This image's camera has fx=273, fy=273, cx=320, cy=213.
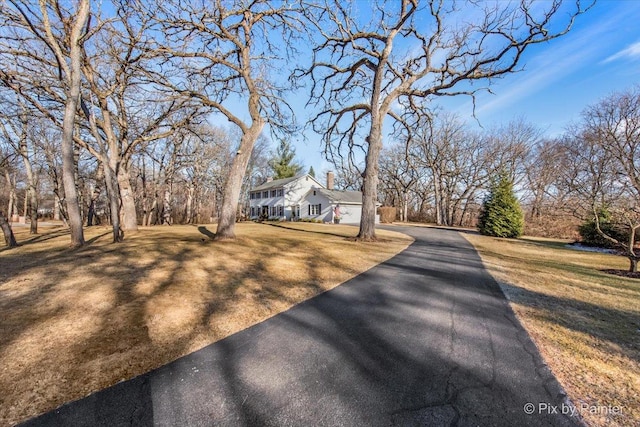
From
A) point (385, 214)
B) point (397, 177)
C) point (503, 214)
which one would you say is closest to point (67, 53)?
point (503, 214)

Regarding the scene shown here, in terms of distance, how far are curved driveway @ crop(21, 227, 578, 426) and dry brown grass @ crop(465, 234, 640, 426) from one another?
0.69ft

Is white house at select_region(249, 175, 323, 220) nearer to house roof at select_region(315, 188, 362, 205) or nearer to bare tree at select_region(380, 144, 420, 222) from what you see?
house roof at select_region(315, 188, 362, 205)

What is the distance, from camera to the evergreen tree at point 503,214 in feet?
60.0

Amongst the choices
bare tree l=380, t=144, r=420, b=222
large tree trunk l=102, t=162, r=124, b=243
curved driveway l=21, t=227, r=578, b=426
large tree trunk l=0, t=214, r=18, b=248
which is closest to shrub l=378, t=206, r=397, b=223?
bare tree l=380, t=144, r=420, b=222

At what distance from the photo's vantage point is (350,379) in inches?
96.7

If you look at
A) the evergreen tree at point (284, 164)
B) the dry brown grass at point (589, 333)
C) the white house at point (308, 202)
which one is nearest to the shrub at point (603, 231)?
the dry brown grass at point (589, 333)

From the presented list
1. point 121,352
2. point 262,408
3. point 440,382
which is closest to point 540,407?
point 440,382

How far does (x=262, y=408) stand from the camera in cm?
208

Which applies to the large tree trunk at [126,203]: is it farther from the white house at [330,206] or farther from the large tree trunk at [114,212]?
the white house at [330,206]

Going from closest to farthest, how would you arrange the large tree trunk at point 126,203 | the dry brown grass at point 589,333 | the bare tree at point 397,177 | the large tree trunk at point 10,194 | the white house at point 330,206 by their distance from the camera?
the dry brown grass at point 589,333, the large tree trunk at point 126,203, the large tree trunk at point 10,194, the white house at point 330,206, the bare tree at point 397,177

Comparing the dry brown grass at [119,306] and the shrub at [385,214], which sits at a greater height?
the shrub at [385,214]

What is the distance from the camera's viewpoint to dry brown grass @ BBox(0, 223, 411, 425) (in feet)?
8.32

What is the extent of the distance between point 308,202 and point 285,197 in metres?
2.92

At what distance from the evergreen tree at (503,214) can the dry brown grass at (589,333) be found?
1223 cm
